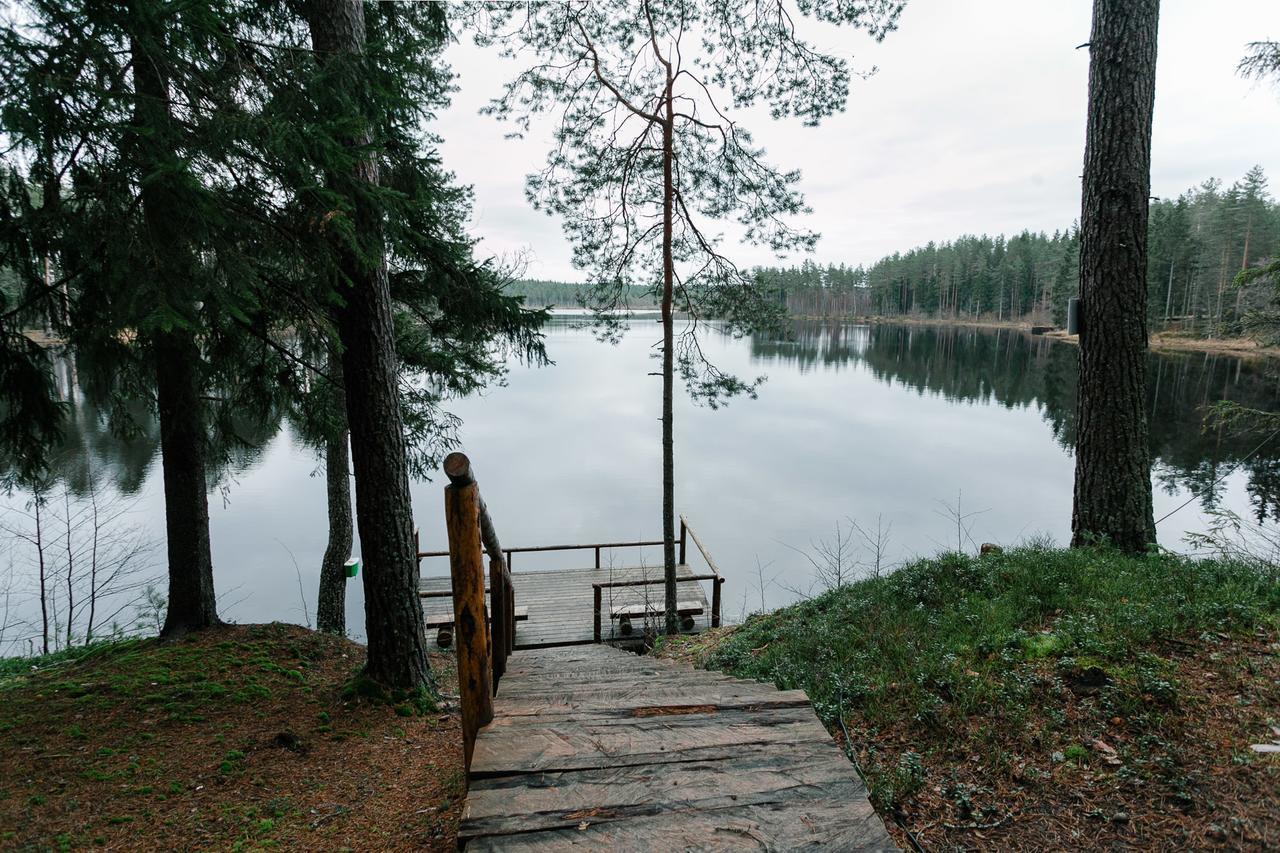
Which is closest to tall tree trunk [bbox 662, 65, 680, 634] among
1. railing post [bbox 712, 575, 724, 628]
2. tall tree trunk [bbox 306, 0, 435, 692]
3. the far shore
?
railing post [bbox 712, 575, 724, 628]

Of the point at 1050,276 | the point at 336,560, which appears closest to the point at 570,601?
the point at 336,560

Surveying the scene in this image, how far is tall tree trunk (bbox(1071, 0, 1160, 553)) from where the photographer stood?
5016mm

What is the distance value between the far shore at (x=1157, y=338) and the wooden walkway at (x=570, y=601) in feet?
18.7

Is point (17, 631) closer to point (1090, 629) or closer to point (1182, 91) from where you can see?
point (1090, 629)

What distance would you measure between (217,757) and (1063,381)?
43.0 meters

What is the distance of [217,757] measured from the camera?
12.4 feet

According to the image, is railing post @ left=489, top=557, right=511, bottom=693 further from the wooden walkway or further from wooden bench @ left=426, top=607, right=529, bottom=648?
wooden bench @ left=426, top=607, right=529, bottom=648

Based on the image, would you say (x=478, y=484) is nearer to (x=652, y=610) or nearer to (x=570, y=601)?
(x=652, y=610)

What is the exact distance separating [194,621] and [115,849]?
147 inches

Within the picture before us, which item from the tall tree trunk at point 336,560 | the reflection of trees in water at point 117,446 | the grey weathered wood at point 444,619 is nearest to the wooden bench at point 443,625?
the grey weathered wood at point 444,619

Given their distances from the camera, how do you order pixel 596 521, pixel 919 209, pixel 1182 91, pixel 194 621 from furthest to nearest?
1. pixel 919 209
2. pixel 596 521
3. pixel 1182 91
4. pixel 194 621

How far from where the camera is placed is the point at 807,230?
8734 mm

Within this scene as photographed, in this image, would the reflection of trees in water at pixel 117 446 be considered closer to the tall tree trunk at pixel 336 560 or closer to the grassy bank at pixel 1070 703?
the tall tree trunk at pixel 336 560


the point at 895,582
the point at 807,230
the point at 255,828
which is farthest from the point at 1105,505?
the point at 255,828
